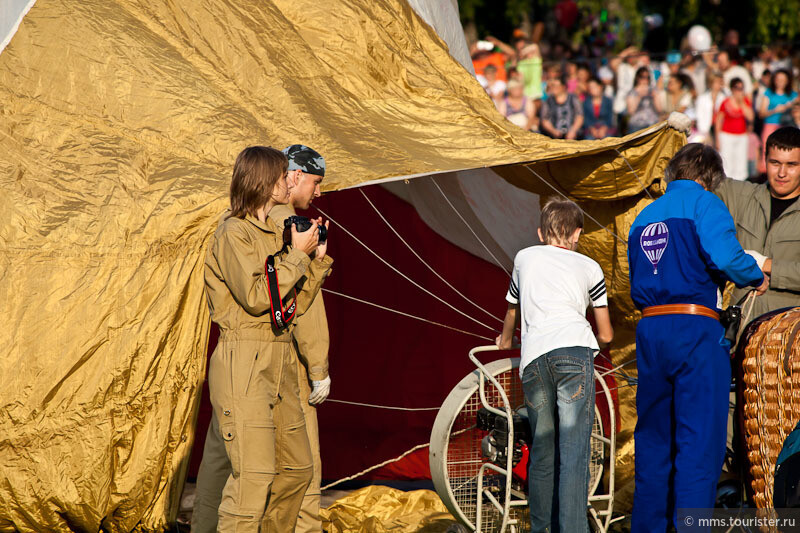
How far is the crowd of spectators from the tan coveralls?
7.91 metres

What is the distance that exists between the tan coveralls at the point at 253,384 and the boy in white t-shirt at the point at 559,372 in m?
0.93

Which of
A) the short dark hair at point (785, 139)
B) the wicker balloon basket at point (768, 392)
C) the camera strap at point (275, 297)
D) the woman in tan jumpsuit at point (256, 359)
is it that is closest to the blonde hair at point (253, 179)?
the woman in tan jumpsuit at point (256, 359)

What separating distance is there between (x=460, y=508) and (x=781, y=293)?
69.0 inches

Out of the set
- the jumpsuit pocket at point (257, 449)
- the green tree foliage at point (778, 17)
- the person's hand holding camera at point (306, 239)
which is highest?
the green tree foliage at point (778, 17)

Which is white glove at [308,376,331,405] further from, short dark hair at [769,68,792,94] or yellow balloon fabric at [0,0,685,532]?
short dark hair at [769,68,792,94]

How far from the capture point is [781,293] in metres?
4.43

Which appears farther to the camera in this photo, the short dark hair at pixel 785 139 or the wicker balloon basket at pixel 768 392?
the short dark hair at pixel 785 139

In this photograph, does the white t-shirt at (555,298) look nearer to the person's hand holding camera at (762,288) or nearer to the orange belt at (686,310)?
the orange belt at (686,310)

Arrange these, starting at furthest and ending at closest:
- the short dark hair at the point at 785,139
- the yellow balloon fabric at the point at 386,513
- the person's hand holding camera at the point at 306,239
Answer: the yellow balloon fabric at the point at 386,513 → the short dark hair at the point at 785,139 → the person's hand holding camera at the point at 306,239

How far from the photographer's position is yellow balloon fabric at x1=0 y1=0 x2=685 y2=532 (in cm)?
429

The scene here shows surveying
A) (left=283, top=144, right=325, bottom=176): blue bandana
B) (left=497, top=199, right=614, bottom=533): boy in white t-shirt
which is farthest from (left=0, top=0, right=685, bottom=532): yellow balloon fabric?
(left=497, top=199, right=614, bottom=533): boy in white t-shirt

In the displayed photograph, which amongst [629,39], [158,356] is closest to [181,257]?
[158,356]

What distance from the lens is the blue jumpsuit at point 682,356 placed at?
3.80 metres

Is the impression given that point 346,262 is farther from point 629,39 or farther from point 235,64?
point 629,39
